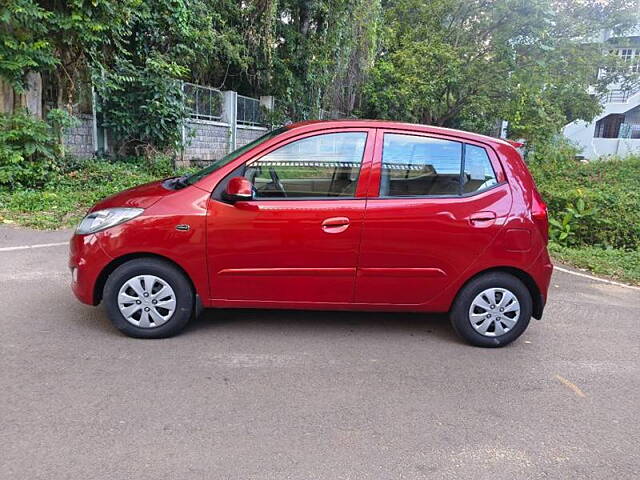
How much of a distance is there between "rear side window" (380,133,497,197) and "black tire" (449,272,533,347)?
72 cm

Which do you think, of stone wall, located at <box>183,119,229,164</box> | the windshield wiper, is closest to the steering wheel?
the windshield wiper

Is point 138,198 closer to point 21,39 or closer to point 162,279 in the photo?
point 162,279

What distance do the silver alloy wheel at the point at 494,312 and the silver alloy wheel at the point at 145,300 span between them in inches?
94.0

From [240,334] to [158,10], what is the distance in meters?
10.0

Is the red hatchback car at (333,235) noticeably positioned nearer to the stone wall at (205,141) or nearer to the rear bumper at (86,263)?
the rear bumper at (86,263)

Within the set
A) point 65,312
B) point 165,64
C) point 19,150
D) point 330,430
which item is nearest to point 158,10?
point 165,64

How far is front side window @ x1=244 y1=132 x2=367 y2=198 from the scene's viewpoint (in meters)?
3.73

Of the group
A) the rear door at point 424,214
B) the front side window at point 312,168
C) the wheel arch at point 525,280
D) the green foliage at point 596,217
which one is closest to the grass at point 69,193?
the front side window at point 312,168

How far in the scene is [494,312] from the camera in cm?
386

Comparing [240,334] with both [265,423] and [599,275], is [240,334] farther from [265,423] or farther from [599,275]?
[599,275]

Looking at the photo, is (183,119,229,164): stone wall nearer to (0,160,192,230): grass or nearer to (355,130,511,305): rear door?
(0,160,192,230): grass

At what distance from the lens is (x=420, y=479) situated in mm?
2393

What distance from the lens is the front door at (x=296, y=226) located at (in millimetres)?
3629

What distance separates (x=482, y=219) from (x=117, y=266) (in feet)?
9.32
